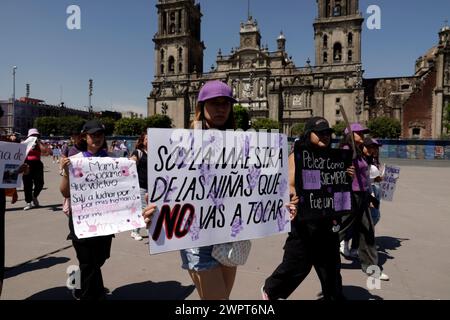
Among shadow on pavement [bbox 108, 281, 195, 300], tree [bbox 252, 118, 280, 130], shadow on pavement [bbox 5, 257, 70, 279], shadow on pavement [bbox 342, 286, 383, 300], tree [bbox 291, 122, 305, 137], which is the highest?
tree [bbox 252, 118, 280, 130]

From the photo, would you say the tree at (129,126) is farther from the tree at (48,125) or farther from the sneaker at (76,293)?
the sneaker at (76,293)

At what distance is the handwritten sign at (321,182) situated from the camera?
308cm

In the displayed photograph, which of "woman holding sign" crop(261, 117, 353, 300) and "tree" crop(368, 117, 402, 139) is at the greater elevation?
"tree" crop(368, 117, 402, 139)

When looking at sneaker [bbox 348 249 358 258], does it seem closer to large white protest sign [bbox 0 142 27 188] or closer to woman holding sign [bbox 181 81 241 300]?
woman holding sign [bbox 181 81 241 300]

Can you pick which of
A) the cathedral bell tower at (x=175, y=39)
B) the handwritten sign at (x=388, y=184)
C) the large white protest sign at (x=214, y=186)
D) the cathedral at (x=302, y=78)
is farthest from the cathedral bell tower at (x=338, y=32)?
the large white protest sign at (x=214, y=186)

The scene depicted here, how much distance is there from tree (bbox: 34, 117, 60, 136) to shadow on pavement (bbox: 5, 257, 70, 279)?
78426 mm

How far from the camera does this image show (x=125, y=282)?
4.17 m

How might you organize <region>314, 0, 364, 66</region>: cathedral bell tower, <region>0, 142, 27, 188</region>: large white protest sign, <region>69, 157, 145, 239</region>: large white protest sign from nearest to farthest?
<region>69, 157, 145, 239</region>: large white protest sign < <region>0, 142, 27, 188</region>: large white protest sign < <region>314, 0, 364, 66</region>: cathedral bell tower

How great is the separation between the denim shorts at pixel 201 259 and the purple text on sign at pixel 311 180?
3.69 ft

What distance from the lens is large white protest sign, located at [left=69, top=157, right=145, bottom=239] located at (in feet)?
9.89

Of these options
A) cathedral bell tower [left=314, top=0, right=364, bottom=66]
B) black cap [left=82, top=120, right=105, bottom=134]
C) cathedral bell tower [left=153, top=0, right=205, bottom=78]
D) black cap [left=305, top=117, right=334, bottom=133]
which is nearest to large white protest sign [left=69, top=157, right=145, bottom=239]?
black cap [left=82, top=120, right=105, bottom=134]
